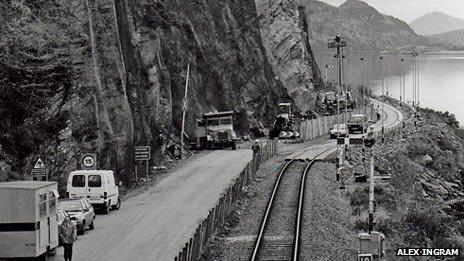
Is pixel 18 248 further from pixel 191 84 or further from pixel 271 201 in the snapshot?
pixel 191 84

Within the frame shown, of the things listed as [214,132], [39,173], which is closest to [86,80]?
[39,173]

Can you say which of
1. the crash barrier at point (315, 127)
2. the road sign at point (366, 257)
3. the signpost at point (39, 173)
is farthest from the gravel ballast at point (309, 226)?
the crash barrier at point (315, 127)

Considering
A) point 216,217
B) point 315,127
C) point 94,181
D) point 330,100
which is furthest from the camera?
point 330,100

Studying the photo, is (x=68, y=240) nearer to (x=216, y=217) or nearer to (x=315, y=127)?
(x=216, y=217)

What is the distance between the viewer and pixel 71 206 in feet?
85.0

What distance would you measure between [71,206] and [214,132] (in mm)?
33437

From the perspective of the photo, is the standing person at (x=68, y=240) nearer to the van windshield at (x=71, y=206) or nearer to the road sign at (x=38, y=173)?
the van windshield at (x=71, y=206)

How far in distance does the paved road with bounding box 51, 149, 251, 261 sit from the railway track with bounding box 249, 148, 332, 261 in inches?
100

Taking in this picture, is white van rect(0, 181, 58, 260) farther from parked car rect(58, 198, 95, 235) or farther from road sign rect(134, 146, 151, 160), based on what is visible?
road sign rect(134, 146, 151, 160)

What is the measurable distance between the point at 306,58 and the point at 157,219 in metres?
81.1

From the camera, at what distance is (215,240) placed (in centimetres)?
2647

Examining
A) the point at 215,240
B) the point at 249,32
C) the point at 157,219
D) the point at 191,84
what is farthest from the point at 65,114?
the point at 249,32

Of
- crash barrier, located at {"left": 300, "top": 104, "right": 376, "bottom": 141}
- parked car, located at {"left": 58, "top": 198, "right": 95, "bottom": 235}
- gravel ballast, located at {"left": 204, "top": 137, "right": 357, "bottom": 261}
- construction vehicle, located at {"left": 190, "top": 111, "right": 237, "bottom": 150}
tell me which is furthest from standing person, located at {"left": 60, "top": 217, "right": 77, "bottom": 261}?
crash barrier, located at {"left": 300, "top": 104, "right": 376, "bottom": 141}

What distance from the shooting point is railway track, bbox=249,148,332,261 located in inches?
974
